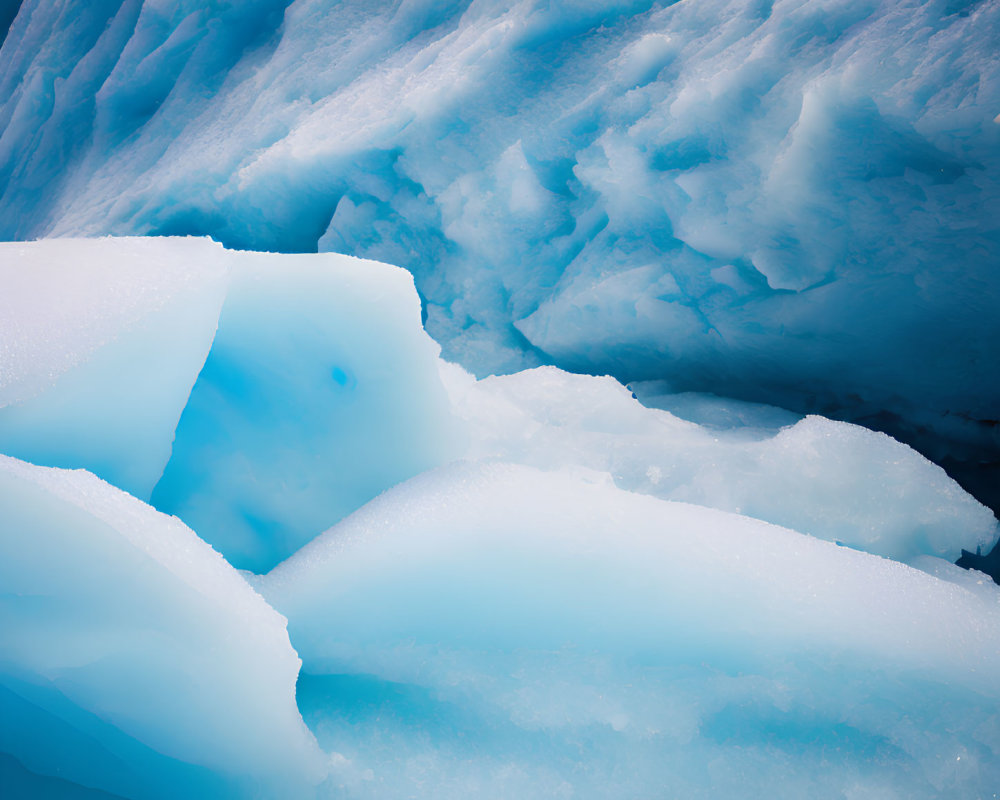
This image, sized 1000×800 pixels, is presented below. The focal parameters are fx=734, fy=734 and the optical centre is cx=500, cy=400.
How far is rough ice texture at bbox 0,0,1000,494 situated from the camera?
1.61 meters

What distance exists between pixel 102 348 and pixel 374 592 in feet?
1.77

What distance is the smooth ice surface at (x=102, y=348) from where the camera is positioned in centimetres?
102

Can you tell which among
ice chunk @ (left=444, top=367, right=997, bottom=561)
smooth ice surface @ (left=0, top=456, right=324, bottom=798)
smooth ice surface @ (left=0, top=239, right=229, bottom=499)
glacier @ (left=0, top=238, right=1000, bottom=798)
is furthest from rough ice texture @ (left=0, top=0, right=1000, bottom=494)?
smooth ice surface @ (left=0, top=456, right=324, bottom=798)

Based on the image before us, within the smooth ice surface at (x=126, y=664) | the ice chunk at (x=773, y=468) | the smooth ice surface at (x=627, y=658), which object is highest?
the smooth ice surface at (x=126, y=664)

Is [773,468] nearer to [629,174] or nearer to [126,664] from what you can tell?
[629,174]

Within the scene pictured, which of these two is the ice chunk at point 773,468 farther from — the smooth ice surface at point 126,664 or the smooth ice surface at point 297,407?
the smooth ice surface at point 126,664

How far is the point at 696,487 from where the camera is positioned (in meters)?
1.48

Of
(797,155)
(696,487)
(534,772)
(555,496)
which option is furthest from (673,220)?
(534,772)

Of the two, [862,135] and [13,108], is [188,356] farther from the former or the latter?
[13,108]

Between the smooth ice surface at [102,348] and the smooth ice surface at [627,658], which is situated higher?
the smooth ice surface at [102,348]

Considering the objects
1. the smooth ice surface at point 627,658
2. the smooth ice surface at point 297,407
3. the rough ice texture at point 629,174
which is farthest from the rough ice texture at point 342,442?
the rough ice texture at point 629,174

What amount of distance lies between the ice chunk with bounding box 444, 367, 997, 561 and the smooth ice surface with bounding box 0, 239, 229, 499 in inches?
23.2

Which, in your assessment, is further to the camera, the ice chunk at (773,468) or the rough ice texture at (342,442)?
the ice chunk at (773,468)

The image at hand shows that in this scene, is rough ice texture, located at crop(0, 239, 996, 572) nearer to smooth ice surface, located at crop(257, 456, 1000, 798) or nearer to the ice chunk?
the ice chunk
